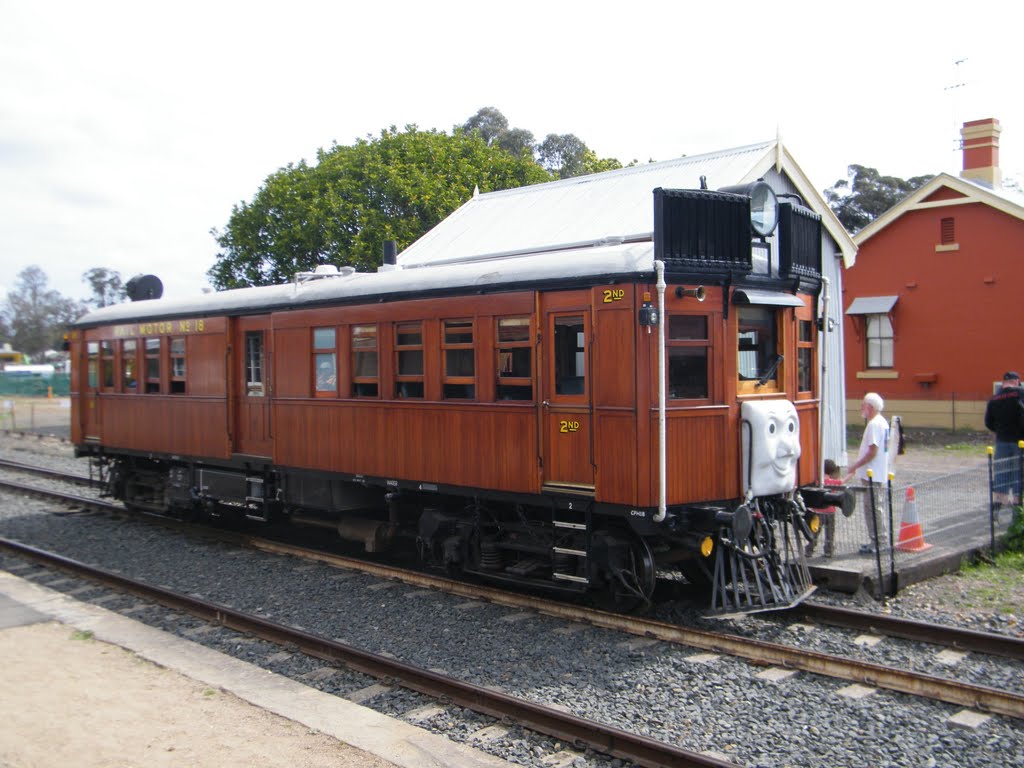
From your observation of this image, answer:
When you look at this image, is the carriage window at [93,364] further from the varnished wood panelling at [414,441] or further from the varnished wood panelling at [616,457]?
the varnished wood panelling at [616,457]

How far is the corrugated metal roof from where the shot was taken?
604 inches

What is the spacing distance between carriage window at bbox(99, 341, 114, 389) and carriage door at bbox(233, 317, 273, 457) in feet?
12.3

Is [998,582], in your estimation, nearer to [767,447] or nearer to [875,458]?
[875,458]

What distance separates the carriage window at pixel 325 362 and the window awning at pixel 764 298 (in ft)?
16.2

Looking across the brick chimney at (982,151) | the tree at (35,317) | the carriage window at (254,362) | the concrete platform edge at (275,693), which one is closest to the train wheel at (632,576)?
the concrete platform edge at (275,693)

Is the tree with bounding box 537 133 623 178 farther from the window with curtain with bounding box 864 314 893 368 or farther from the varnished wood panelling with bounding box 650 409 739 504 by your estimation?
the varnished wood panelling with bounding box 650 409 739 504

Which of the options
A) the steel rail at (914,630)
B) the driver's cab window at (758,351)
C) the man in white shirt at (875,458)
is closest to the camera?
the steel rail at (914,630)

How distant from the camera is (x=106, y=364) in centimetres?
1507

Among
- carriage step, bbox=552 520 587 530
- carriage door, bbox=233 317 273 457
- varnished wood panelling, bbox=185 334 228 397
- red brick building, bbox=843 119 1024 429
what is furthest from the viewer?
red brick building, bbox=843 119 1024 429

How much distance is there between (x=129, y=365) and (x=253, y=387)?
3.63 metres

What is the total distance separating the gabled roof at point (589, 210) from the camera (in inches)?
604

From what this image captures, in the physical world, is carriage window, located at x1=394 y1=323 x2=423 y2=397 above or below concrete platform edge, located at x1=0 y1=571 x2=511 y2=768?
above

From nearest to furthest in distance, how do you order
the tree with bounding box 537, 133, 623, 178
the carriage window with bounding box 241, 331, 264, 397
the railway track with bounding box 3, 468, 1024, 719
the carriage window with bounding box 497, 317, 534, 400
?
the railway track with bounding box 3, 468, 1024, 719 → the carriage window with bounding box 497, 317, 534, 400 → the carriage window with bounding box 241, 331, 264, 397 → the tree with bounding box 537, 133, 623, 178

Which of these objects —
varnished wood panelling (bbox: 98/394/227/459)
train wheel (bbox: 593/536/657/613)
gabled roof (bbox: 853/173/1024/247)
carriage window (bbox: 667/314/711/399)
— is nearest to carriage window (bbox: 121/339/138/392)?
varnished wood panelling (bbox: 98/394/227/459)
